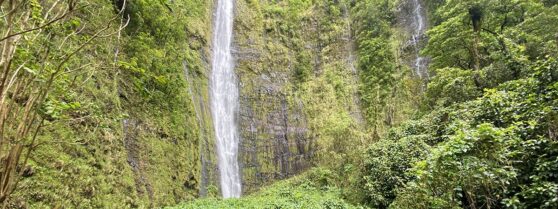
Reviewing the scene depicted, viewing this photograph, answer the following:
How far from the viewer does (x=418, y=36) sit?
969 inches

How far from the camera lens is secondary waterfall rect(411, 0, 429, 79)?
2289cm

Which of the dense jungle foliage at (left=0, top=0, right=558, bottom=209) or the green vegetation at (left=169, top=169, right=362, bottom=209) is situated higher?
the dense jungle foliage at (left=0, top=0, right=558, bottom=209)

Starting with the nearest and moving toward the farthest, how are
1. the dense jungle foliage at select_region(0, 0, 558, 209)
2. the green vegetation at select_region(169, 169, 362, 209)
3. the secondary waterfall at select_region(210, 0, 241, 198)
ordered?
the dense jungle foliage at select_region(0, 0, 558, 209)
the green vegetation at select_region(169, 169, 362, 209)
the secondary waterfall at select_region(210, 0, 241, 198)

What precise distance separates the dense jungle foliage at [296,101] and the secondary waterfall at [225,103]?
886 mm

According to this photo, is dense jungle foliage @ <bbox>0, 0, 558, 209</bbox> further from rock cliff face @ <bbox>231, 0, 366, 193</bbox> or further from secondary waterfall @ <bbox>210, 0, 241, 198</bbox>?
secondary waterfall @ <bbox>210, 0, 241, 198</bbox>

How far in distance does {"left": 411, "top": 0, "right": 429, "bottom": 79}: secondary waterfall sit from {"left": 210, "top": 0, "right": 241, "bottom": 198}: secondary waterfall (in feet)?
42.4

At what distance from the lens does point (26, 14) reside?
2846mm

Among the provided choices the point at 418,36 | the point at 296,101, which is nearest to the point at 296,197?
the point at 296,101

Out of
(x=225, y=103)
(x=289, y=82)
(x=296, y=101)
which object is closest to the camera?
(x=225, y=103)

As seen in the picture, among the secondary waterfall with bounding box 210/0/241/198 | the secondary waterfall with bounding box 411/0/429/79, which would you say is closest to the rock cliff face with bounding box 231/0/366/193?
the secondary waterfall with bounding box 210/0/241/198

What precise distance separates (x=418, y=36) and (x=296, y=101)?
34.1 feet

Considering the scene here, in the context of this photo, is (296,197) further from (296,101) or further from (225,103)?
(296,101)

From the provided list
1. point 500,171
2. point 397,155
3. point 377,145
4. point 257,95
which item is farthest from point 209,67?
point 500,171

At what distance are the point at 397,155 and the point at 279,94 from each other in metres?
14.3
